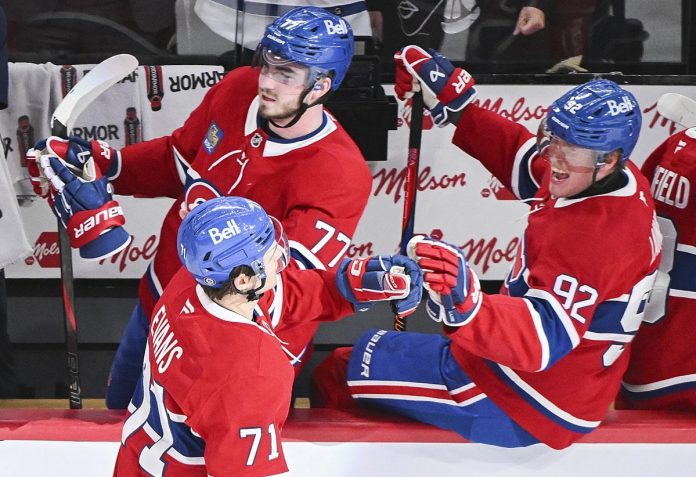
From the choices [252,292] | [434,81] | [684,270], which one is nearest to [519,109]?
[434,81]

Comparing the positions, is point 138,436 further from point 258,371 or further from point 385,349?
point 385,349

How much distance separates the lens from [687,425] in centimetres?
222

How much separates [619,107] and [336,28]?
2.07 feet

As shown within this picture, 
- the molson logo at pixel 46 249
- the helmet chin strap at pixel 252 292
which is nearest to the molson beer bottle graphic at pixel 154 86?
the molson logo at pixel 46 249

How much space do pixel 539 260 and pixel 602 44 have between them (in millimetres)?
1986

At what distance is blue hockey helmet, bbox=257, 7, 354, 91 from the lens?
82.7 inches

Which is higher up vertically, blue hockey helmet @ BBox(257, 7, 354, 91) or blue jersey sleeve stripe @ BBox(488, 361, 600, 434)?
blue hockey helmet @ BBox(257, 7, 354, 91)

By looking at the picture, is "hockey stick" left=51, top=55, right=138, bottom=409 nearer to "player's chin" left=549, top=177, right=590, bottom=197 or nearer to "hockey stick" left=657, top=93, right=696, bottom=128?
"player's chin" left=549, top=177, right=590, bottom=197

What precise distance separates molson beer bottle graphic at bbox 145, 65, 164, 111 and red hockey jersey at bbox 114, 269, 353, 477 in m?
1.81

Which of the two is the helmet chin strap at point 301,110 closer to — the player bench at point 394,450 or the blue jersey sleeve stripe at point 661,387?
the player bench at point 394,450

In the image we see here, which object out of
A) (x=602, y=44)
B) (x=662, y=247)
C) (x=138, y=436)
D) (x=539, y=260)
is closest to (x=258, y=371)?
(x=138, y=436)

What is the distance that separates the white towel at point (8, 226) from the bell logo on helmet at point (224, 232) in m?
1.60

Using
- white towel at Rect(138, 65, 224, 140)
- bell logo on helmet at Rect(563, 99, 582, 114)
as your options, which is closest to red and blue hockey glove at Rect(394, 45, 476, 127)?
bell logo on helmet at Rect(563, 99, 582, 114)

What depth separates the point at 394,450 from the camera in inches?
86.8
